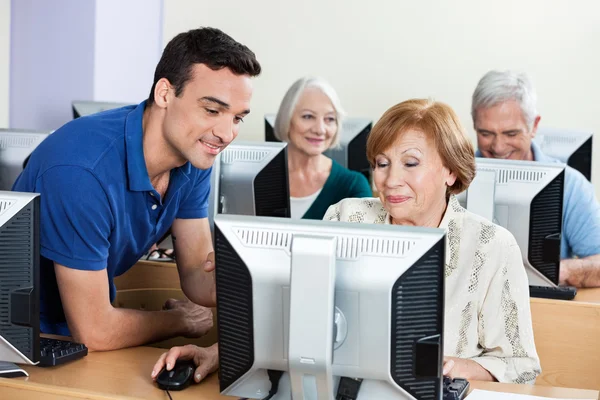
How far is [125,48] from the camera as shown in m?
5.18

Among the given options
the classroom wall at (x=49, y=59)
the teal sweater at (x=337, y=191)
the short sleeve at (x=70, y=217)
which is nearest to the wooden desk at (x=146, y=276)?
the short sleeve at (x=70, y=217)

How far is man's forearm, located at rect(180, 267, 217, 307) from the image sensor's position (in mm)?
2232

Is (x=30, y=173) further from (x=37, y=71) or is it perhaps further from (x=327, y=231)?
(x=37, y=71)

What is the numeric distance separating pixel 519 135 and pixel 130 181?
175cm

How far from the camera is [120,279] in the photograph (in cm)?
264

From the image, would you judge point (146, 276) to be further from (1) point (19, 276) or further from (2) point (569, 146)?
(2) point (569, 146)

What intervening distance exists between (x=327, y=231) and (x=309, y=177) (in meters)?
2.18

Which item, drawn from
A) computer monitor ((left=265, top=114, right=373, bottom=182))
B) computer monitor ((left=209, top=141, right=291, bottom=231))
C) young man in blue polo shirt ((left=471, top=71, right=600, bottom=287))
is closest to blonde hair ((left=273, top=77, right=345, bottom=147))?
computer monitor ((left=265, top=114, right=373, bottom=182))

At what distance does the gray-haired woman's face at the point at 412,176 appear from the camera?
2082 millimetres

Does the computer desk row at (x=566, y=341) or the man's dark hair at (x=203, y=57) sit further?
the computer desk row at (x=566, y=341)

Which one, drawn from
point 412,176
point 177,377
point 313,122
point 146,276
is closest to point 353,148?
point 313,122

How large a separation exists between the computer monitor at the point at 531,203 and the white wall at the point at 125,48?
305 centimetres

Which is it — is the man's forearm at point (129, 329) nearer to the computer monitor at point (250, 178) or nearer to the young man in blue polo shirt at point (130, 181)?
the young man in blue polo shirt at point (130, 181)

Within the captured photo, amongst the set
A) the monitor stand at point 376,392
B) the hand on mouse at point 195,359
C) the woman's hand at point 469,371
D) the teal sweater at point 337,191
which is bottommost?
the woman's hand at point 469,371
